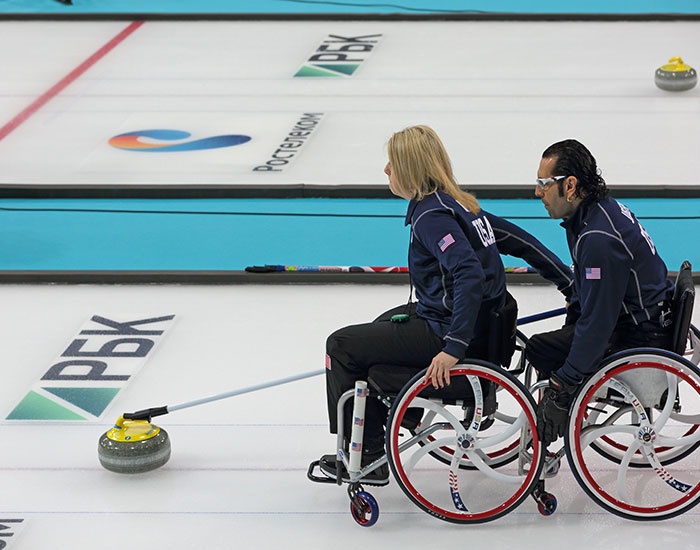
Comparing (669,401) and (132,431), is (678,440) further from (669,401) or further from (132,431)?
(132,431)

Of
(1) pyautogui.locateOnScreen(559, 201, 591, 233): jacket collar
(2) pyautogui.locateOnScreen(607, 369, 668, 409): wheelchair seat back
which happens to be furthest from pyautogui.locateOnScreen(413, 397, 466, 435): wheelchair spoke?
(1) pyautogui.locateOnScreen(559, 201, 591, 233): jacket collar

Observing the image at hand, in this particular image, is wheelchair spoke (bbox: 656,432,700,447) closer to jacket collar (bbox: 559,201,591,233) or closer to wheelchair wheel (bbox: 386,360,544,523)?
wheelchair wheel (bbox: 386,360,544,523)

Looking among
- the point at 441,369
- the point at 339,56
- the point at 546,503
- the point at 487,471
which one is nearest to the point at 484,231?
the point at 441,369

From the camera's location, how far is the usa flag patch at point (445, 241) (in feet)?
9.07

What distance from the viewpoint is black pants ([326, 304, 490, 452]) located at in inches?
114

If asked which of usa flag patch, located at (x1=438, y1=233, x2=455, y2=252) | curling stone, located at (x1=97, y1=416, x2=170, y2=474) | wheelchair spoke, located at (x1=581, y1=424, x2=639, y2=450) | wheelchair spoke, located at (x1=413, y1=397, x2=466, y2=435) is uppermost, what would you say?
usa flag patch, located at (x1=438, y1=233, x2=455, y2=252)

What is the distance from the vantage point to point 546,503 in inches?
118

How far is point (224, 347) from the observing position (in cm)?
412

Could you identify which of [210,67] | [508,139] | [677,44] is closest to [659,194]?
[508,139]

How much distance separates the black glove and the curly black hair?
0.48 metres

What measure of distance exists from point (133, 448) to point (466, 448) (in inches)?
39.6

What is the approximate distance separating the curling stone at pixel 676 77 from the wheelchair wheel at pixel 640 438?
4.67 m

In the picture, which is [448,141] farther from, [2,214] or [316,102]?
[2,214]

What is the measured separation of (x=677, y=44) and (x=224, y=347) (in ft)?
19.0
